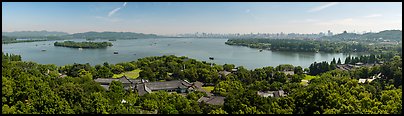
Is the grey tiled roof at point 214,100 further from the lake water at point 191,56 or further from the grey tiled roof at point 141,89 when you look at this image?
the lake water at point 191,56

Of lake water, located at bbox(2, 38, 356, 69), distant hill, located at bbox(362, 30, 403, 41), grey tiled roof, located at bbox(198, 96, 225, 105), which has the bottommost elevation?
lake water, located at bbox(2, 38, 356, 69)

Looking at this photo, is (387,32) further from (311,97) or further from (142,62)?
(311,97)

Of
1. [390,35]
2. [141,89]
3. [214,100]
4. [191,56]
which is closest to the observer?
[214,100]

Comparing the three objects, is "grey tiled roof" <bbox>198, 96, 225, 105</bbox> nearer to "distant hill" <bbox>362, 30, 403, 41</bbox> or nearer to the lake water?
the lake water

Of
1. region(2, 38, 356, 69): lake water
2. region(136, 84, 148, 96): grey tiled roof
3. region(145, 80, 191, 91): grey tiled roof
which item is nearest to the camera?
region(136, 84, 148, 96): grey tiled roof

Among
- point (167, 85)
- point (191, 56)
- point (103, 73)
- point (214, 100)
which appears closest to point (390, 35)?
point (191, 56)

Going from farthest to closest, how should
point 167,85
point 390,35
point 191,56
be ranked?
point 390,35
point 191,56
point 167,85

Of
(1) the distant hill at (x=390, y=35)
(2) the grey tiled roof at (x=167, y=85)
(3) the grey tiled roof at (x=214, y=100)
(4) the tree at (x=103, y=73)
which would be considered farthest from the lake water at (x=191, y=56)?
(1) the distant hill at (x=390, y=35)

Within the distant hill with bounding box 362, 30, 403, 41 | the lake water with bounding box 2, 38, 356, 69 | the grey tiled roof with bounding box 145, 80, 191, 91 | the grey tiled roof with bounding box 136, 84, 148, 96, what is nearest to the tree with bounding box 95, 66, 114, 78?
the grey tiled roof with bounding box 145, 80, 191, 91

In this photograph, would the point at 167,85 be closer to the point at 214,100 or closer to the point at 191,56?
the point at 214,100

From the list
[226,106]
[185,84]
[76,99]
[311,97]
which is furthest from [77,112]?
[185,84]

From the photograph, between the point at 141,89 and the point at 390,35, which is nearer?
the point at 141,89

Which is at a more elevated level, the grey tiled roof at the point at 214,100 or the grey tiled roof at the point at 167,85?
the grey tiled roof at the point at 214,100
